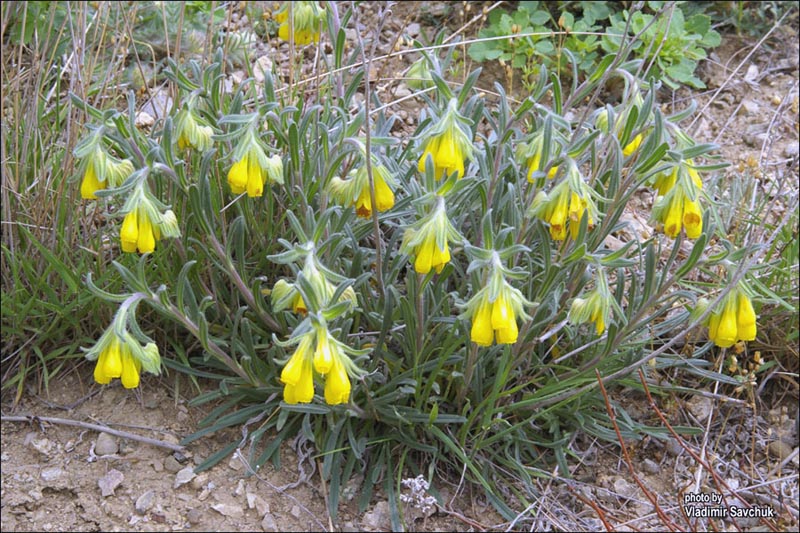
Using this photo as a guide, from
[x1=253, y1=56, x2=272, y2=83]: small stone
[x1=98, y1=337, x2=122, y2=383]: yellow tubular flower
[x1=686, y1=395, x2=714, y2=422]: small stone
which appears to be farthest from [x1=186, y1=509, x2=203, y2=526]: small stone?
[x1=253, y1=56, x2=272, y2=83]: small stone

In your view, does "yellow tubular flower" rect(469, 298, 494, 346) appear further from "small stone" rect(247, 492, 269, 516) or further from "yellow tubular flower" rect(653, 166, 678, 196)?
"small stone" rect(247, 492, 269, 516)

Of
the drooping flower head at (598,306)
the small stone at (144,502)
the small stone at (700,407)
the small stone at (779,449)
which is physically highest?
the drooping flower head at (598,306)

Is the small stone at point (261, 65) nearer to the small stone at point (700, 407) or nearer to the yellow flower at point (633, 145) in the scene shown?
the yellow flower at point (633, 145)

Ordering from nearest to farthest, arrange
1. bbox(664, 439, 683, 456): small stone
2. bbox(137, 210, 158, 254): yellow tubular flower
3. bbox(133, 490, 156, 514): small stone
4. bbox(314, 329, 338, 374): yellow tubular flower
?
bbox(314, 329, 338, 374): yellow tubular flower
bbox(137, 210, 158, 254): yellow tubular flower
bbox(133, 490, 156, 514): small stone
bbox(664, 439, 683, 456): small stone

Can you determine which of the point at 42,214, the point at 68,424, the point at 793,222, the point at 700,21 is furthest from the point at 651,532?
the point at 700,21

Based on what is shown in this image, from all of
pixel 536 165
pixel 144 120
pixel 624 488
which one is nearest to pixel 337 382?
pixel 536 165

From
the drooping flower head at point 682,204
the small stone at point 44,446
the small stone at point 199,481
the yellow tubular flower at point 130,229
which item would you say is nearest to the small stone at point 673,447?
the drooping flower head at point 682,204

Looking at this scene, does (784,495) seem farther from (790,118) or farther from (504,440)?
(790,118)
